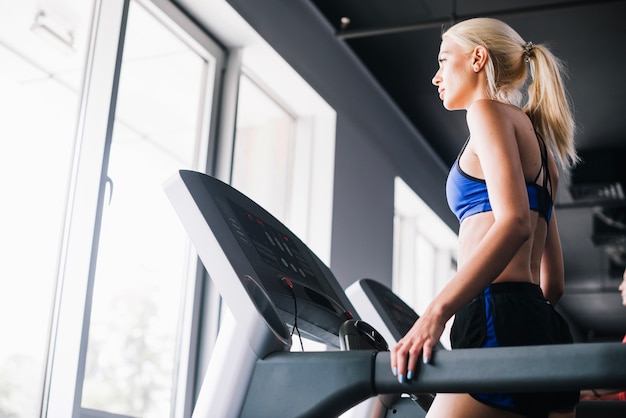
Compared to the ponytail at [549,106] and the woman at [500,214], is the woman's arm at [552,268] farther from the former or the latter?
the ponytail at [549,106]

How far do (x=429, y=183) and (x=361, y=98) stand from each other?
4.60 feet

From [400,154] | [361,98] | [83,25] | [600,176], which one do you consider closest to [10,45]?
[83,25]

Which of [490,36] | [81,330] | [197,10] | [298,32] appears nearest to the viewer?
[490,36]

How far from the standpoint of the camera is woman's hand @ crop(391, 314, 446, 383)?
1.16 meters

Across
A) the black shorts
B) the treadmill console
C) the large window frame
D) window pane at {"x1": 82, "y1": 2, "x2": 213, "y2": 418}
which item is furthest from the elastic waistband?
window pane at {"x1": 82, "y1": 2, "x2": 213, "y2": 418}

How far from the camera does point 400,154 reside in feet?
17.9

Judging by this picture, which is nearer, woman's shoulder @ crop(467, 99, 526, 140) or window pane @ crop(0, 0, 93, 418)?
woman's shoulder @ crop(467, 99, 526, 140)

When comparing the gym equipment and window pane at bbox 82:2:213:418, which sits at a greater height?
window pane at bbox 82:2:213:418

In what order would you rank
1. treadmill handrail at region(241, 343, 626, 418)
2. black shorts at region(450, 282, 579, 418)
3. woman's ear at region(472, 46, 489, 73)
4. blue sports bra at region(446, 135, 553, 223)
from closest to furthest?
treadmill handrail at region(241, 343, 626, 418), black shorts at region(450, 282, 579, 418), blue sports bra at region(446, 135, 553, 223), woman's ear at region(472, 46, 489, 73)

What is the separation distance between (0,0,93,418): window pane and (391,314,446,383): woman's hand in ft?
5.78

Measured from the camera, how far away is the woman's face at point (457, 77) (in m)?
1.60

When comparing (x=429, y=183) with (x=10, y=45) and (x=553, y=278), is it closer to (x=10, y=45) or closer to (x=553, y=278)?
(x=10, y=45)

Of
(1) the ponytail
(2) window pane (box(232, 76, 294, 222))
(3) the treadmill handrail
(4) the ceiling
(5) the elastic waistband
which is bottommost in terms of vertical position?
(3) the treadmill handrail

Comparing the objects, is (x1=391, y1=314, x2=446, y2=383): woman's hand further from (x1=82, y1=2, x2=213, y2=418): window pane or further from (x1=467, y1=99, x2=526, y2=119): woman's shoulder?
(x1=82, y1=2, x2=213, y2=418): window pane
